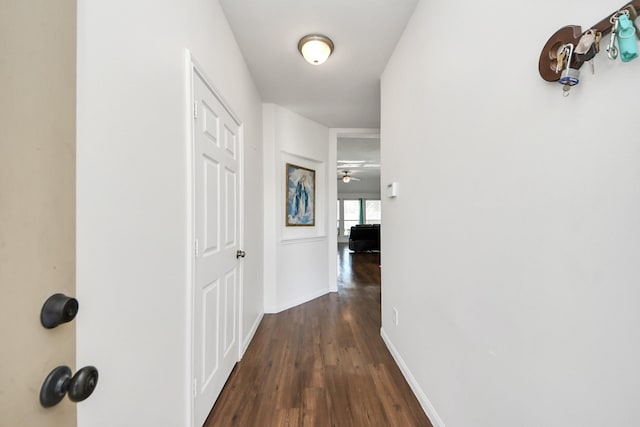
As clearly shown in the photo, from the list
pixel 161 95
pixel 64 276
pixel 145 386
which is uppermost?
pixel 161 95

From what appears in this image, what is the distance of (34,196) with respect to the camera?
522mm

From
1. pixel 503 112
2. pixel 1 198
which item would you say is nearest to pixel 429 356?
pixel 503 112

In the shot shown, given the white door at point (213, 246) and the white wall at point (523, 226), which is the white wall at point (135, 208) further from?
the white wall at point (523, 226)

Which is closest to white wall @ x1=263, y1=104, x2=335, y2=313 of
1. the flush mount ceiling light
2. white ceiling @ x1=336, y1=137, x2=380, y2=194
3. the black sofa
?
the flush mount ceiling light

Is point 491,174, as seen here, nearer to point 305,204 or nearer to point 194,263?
point 194,263

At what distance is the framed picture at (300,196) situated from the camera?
3.52 meters

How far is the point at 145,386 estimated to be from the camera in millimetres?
994

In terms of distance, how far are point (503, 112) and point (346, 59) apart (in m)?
1.79

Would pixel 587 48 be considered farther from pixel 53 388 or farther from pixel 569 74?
pixel 53 388

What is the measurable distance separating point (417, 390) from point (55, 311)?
6.30 ft

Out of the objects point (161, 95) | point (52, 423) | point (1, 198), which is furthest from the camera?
point (161, 95)

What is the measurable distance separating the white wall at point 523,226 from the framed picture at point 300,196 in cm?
210

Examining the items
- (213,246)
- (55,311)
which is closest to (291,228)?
(213,246)

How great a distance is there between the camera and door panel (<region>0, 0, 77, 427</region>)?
1.52 ft
